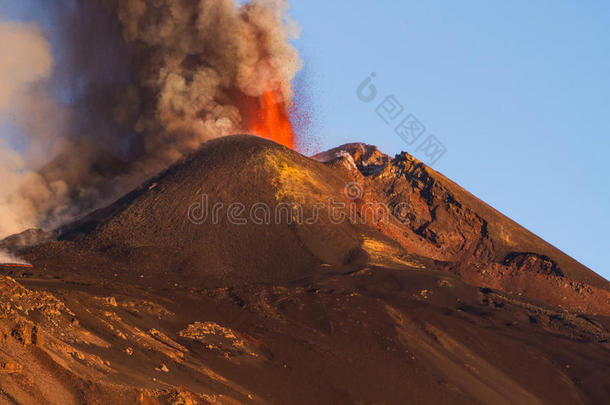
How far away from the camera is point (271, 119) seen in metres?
73.2

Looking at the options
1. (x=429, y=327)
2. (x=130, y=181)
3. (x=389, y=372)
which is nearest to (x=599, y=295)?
(x=429, y=327)

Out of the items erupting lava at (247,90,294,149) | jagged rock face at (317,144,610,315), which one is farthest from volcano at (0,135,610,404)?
erupting lava at (247,90,294,149)

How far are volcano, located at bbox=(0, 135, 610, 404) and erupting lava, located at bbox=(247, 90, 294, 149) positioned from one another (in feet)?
19.6

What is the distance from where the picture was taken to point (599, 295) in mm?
59938

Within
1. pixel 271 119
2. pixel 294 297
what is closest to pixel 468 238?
pixel 271 119

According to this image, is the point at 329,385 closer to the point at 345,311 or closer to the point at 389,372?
the point at 389,372

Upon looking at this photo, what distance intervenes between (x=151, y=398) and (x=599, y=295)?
164 feet

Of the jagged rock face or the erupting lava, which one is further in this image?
the erupting lava

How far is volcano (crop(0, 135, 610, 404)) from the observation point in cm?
2348

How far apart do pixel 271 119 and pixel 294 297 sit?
113 ft

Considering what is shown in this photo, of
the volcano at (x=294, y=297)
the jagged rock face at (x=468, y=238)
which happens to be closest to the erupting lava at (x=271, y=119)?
the volcano at (x=294, y=297)

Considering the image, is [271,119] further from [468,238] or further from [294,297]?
[294,297]

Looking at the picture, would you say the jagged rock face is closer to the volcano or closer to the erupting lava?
the volcano

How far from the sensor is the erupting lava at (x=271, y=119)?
71.7m
